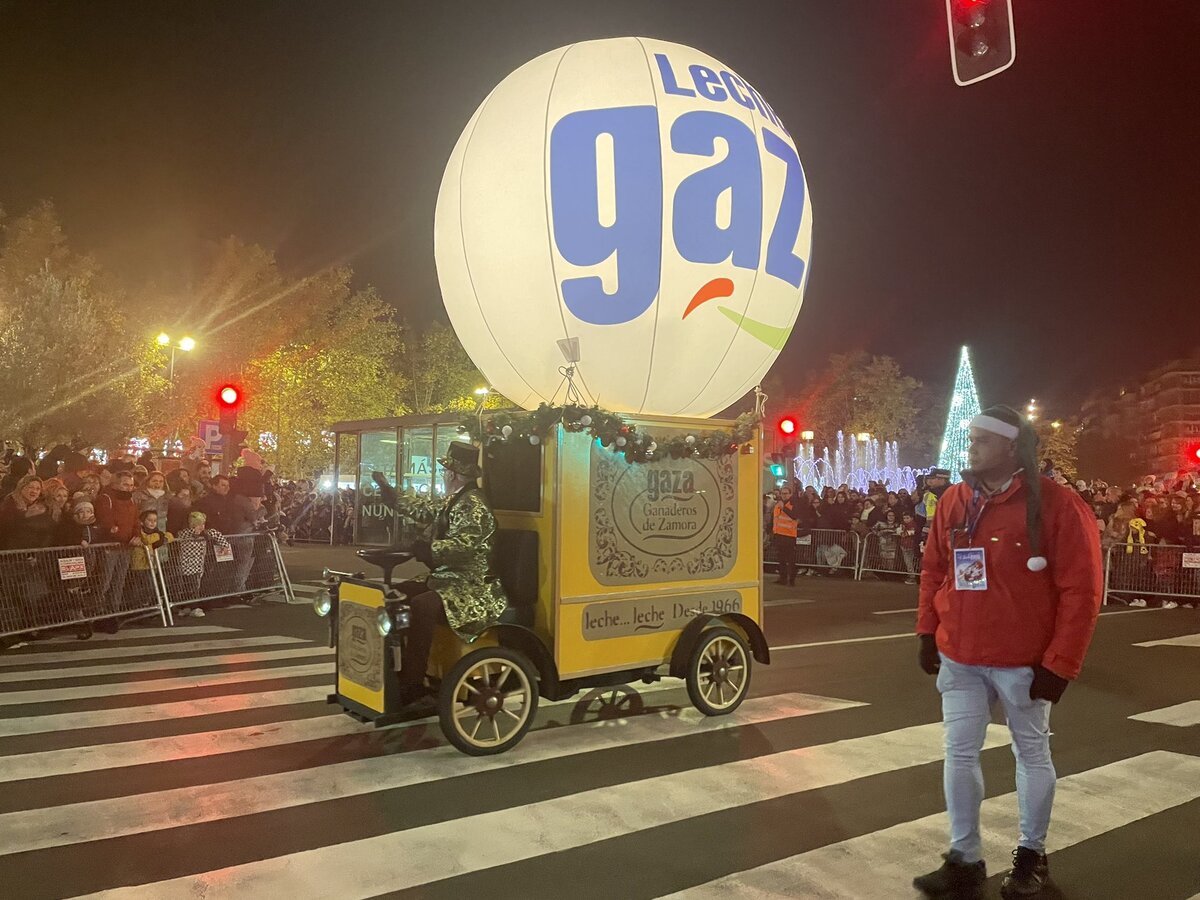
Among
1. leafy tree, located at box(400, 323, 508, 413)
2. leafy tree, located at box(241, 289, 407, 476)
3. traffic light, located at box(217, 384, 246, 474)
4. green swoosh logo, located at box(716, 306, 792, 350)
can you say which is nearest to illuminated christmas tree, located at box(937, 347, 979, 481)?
leafy tree, located at box(400, 323, 508, 413)

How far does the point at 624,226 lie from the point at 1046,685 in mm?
3895

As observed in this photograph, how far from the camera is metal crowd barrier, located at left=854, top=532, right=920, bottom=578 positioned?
17.7 m

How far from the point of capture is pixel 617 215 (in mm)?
6113

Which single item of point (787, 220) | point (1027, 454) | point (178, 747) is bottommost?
point (178, 747)

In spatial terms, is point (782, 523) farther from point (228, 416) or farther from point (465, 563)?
point (465, 563)

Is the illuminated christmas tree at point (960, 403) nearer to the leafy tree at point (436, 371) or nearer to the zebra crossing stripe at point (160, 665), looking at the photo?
the leafy tree at point (436, 371)

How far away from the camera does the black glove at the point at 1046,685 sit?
3504 mm

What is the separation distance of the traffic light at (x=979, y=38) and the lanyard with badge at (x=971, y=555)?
15.5 ft

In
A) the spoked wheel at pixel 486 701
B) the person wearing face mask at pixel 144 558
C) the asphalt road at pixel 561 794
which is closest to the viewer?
the asphalt road at pixel 561 794

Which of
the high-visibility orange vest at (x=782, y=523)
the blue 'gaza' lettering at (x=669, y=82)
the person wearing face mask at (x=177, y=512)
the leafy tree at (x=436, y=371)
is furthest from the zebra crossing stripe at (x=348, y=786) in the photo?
the leafy tree at (x=436, y=371)

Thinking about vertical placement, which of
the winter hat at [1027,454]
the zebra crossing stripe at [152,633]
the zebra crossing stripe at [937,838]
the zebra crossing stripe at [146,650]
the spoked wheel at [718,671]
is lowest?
the zebra crossing stripe at [937,838]

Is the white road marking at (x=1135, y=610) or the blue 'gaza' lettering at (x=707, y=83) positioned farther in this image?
the white road marking at (x=1135, y=610)

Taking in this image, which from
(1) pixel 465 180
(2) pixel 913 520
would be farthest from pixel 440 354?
(1) pixel 465 180

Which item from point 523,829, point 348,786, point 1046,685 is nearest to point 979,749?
point 1046,685
